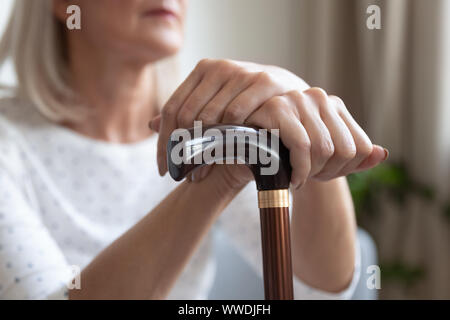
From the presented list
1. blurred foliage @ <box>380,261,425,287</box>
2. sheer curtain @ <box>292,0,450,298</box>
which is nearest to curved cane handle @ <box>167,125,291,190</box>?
sheer curtain @ <box>292,0,450,298</box>

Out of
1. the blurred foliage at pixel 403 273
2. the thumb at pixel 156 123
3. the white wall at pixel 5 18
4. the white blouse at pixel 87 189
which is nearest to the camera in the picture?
the thumb at pixel 156 123

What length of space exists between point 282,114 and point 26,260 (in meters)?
0.32

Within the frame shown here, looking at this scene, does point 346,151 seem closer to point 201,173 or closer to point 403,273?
point 201,173

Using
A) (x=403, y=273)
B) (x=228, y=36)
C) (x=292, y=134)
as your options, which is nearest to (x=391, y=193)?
(x=403, y=273)

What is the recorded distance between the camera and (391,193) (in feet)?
5.45

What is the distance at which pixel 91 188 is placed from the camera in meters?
0.79

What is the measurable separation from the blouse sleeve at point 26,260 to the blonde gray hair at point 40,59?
232 millimetres

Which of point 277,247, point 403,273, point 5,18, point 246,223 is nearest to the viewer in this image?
point 277,247

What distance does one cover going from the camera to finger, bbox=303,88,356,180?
1.14 ft

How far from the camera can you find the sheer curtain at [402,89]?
1.47m

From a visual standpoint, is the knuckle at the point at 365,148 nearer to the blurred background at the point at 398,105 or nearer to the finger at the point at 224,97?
the finger at the point at 224,97

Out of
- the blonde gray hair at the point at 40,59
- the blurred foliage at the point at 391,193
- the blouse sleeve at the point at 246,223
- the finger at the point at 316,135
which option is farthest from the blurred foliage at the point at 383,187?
the finger at the point at 316,135
